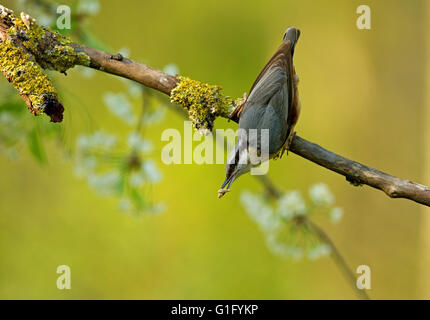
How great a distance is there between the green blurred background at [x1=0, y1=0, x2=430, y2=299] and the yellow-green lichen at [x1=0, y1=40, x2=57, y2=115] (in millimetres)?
2730

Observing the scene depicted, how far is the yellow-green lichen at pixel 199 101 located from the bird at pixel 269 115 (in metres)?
0.12

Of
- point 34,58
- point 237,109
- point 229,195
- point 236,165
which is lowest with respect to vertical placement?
point 236,165

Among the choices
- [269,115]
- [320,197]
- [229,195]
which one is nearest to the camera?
[269,115]

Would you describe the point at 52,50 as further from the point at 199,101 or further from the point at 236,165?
the point at 236,165

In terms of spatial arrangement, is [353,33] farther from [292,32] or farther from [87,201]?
[87,201]

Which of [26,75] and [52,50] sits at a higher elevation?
[52,50]

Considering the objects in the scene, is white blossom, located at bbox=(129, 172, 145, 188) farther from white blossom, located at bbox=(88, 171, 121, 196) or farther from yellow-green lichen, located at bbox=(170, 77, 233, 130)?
yellow-green lichen, located at bbox=(170, 77, 233, 130)

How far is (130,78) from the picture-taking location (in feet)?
7.02

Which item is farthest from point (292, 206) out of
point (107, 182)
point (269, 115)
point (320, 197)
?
point (107, 182)

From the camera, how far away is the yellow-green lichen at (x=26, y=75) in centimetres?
198

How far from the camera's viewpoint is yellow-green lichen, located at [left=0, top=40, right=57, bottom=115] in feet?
6.51

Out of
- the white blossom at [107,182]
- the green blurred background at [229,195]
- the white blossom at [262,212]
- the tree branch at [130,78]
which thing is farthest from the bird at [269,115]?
the green blurred background at [229,195]

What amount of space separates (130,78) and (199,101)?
13.4 inches

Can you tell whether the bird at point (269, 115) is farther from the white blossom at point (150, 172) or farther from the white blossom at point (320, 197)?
the white blossom at point (150, 172)
